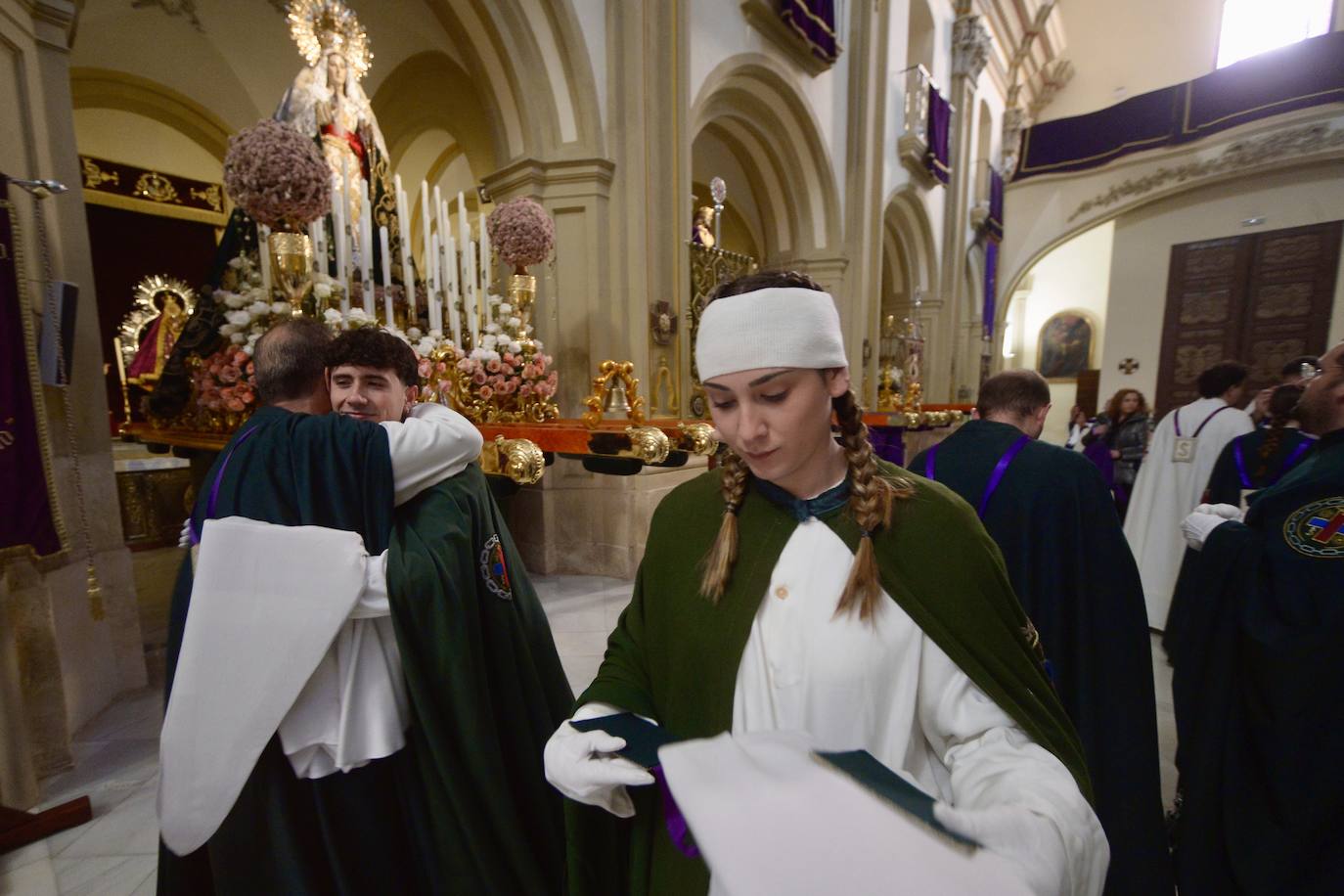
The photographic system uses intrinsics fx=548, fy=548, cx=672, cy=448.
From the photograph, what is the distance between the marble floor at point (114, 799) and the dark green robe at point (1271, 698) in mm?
685

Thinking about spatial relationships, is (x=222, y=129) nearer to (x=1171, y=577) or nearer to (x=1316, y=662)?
(x=1316, y=662)

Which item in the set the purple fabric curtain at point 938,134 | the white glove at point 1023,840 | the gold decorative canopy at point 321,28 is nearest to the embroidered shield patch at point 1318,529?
the white glove at point 1023,840

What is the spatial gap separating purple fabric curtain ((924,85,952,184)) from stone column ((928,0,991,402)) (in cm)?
99

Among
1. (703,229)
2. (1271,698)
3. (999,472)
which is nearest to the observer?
(1271,698)

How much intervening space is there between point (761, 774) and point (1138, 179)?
15.8 metres

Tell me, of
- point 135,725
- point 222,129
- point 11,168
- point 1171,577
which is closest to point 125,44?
point 222,129

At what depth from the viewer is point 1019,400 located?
85.4 inches

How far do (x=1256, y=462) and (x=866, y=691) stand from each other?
3.50 metres

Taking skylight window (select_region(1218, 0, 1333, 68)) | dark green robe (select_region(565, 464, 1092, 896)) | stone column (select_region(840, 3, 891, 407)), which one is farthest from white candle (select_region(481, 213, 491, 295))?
skylight window (select_region(1218, 0, 1333, 68))

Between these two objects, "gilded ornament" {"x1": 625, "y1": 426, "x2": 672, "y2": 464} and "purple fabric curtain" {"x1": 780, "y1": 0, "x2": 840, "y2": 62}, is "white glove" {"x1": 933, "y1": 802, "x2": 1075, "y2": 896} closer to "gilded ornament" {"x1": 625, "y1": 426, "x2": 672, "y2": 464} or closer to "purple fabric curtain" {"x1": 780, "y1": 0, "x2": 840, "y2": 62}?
"gilded ornament" {"x1": 625, "y1": 426, "x2": 672, "y2": 464}

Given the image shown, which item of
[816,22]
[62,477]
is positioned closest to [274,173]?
[62,477]

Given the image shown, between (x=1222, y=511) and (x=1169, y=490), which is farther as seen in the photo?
(x=1169, y=490)

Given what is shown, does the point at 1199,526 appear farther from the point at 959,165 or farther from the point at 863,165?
the point at 959,165

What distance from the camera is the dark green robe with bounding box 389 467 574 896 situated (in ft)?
5.12
